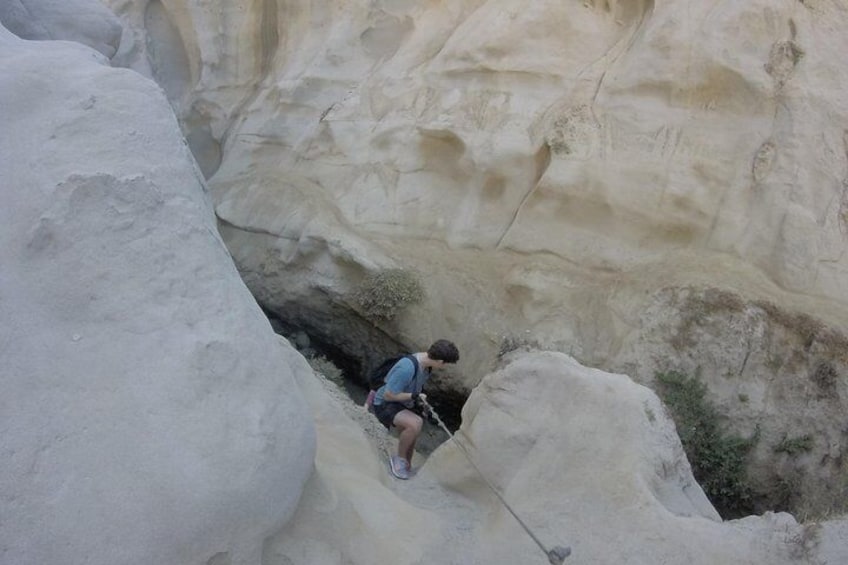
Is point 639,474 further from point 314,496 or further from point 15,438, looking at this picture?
point 15,438

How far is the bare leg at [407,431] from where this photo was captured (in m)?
5.47

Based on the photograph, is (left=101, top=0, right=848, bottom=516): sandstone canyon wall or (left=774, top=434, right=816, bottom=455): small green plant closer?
(left=774, top=434, right=816, bottom=455): small green plant

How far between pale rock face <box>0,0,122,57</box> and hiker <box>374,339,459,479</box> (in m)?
3.92

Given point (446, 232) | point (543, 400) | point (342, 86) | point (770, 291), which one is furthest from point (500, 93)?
point (543, 400)

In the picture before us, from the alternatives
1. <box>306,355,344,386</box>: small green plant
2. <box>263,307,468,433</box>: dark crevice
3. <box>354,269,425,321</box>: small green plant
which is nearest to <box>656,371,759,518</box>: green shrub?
<box>354,269,425,321</box>: small green plant

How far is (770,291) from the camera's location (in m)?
6.67

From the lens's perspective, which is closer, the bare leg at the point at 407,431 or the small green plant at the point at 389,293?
the bare leg at the point at 407,431

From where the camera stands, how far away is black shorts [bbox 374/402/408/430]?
557 centimetres

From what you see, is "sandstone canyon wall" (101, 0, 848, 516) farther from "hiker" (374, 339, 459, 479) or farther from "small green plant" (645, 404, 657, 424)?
"small green plant" (645, 404, 657, 424)

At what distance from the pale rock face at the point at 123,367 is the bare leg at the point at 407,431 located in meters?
1.92

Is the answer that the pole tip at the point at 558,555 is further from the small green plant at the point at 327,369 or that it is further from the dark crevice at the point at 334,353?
the dark crevice at the point at 334,353

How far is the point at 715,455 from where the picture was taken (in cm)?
636

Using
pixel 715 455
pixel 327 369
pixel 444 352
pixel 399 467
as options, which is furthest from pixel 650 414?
pixel 327 369

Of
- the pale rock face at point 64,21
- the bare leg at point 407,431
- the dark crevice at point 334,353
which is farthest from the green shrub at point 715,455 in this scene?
the pale rock face at point 64,21
